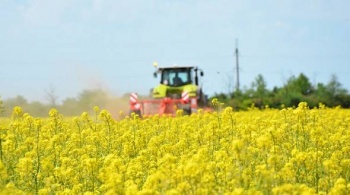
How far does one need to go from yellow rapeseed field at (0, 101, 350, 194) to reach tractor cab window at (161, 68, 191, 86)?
45.6ft

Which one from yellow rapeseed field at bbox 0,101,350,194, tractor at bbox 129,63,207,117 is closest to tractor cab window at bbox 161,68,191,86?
tractor at bbox 129,63,207,117

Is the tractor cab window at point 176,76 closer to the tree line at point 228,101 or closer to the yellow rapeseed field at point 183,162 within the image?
the tree line at point 228,101

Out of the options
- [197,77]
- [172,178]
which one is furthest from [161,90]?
[172,178]

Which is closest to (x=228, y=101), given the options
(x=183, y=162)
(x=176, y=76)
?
(x=176, y=76)

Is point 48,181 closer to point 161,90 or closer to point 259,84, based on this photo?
point 161,90

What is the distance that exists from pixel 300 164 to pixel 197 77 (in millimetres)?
18079

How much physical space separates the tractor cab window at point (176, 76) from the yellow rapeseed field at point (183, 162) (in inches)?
547

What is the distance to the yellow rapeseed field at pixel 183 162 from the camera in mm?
4484

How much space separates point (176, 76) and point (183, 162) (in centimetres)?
1832

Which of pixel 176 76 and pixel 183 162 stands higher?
pixel 176 76

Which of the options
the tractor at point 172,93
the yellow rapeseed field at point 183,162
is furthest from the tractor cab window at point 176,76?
the yellow rapeseed field at point 183,162

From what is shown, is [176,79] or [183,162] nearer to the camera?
[183,162]

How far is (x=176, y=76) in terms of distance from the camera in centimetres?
2431

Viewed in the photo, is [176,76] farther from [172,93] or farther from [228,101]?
[228,101]
